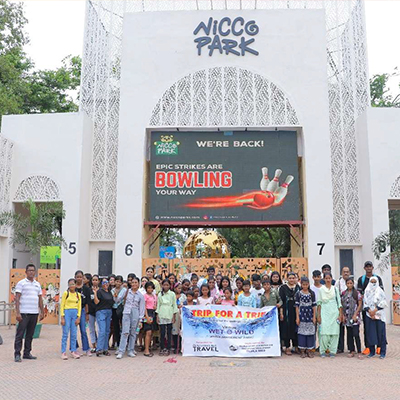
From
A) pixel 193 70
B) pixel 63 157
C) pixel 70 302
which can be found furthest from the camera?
pixel 193 70

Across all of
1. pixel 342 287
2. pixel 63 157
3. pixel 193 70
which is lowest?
pixel 342 287

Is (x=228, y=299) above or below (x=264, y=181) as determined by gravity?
below

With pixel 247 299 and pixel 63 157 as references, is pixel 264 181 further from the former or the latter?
pixel 247 299

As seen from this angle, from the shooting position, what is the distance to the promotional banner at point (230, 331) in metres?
8.95

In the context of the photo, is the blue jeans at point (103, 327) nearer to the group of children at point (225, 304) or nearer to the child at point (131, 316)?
the group of children at point (225, 304)

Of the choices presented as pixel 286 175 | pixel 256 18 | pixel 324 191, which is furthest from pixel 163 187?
pixel 256 18

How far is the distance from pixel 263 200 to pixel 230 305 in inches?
277

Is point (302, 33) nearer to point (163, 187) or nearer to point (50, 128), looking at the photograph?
point (163, 187)

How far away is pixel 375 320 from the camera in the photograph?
365 inches

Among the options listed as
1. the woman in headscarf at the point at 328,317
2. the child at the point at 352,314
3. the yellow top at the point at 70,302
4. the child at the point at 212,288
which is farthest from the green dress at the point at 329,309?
the yellow top at the point at 70,302

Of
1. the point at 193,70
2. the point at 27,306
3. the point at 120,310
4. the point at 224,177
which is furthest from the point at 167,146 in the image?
the point at 27,306

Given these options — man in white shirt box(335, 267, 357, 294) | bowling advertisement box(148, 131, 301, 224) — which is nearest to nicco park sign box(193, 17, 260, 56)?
bowling advertisement box(148, 131, 301, 224)

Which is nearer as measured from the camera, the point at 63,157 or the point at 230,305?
the point at 230,305

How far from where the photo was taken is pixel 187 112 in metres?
16.5
